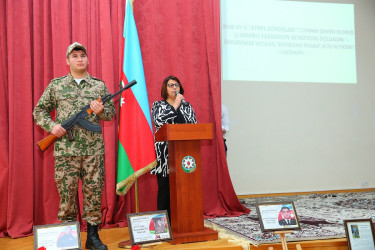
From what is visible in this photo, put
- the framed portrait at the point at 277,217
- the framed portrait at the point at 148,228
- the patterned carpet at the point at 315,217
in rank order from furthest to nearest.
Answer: the patterned carpet at the point at 315,217, the framed portrait at the point at 277,217, the framed portrait at the point at 148,228

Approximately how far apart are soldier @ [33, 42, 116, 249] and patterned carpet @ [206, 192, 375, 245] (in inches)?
44.5

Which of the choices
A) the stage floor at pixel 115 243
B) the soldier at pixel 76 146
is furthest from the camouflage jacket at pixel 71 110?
the stage floor at pixel 115 243

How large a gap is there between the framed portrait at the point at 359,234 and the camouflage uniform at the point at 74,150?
1718 mm

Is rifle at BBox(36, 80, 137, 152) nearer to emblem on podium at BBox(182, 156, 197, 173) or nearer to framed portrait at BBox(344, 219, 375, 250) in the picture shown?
emblem on podium at BBox(182, 156, 197, 173)

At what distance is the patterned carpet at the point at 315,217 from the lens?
267cm

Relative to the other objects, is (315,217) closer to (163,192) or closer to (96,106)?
(163,192)

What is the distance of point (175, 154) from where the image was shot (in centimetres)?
274

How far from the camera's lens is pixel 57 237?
1843 millimetres

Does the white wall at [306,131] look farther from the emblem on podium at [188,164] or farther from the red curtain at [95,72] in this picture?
the emblem on podium at [188,164]

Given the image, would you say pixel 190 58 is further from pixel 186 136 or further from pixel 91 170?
pixel 91 170

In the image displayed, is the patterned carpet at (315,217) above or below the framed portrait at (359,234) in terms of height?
below

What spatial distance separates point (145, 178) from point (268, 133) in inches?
79.7

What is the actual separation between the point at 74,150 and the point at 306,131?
11.7 ft

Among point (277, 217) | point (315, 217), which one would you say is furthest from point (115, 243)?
point (315, 217)
